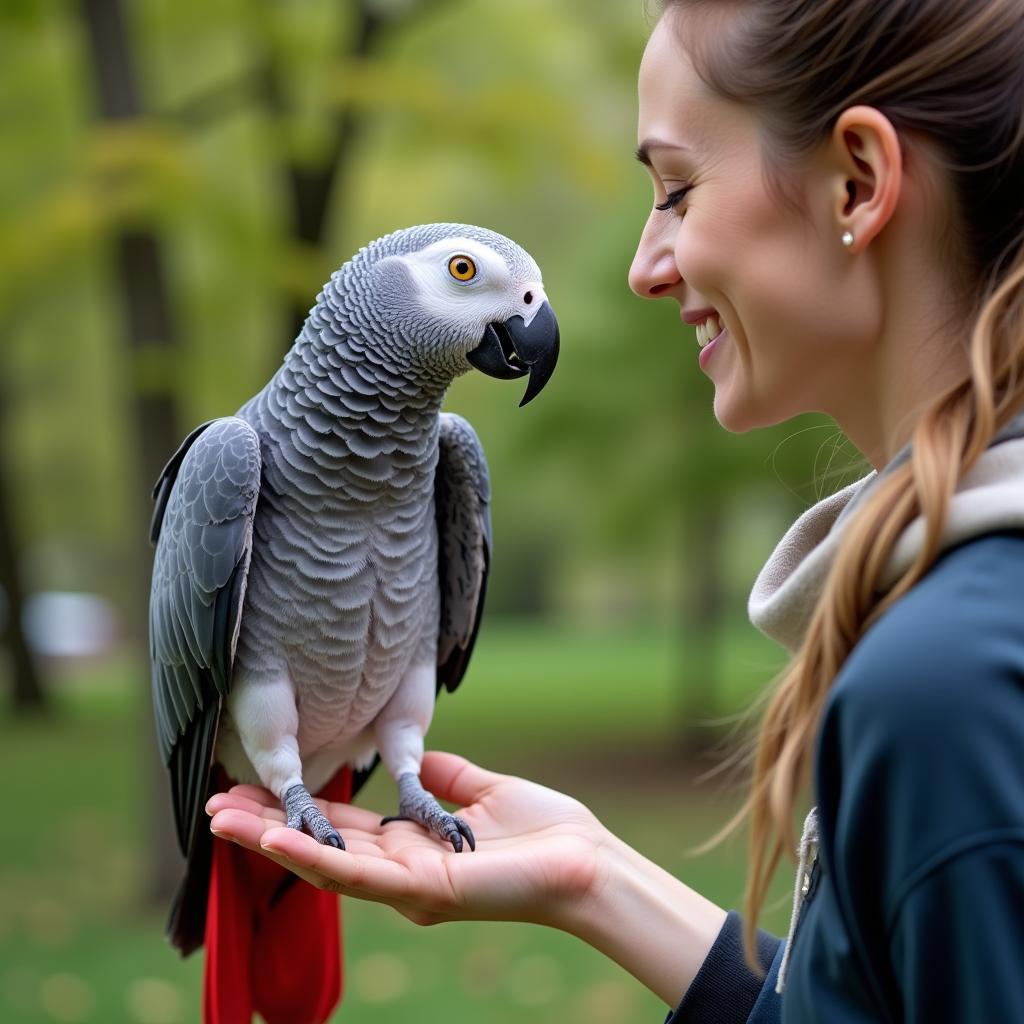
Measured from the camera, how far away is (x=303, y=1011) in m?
1.42

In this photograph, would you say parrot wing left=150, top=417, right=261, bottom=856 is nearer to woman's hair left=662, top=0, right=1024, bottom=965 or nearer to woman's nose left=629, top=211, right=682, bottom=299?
woman's nose left=629, top=211, right=682, bottom=299

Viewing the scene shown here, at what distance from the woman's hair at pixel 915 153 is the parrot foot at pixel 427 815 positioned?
0.47 m

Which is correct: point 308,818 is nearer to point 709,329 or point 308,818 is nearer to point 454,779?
point 454,779

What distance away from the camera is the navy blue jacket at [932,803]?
64 centimetres

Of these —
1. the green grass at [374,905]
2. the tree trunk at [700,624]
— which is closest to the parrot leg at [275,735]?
the green grass at [374,905]

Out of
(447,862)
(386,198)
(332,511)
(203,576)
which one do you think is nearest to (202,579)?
(203,576)

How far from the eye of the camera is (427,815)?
1314 mm

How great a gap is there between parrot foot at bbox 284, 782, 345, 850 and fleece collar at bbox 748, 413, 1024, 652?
21.1 inches

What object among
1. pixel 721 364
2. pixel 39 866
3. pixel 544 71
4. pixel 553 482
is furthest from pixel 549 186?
pixel 721 364

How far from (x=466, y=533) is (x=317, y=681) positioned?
0.96 ft

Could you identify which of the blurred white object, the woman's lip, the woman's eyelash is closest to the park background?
the woman's lip

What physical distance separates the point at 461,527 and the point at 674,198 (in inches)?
24.4

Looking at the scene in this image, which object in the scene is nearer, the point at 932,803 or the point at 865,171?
the point at 932,803

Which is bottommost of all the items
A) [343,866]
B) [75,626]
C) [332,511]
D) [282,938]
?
[75,626]
